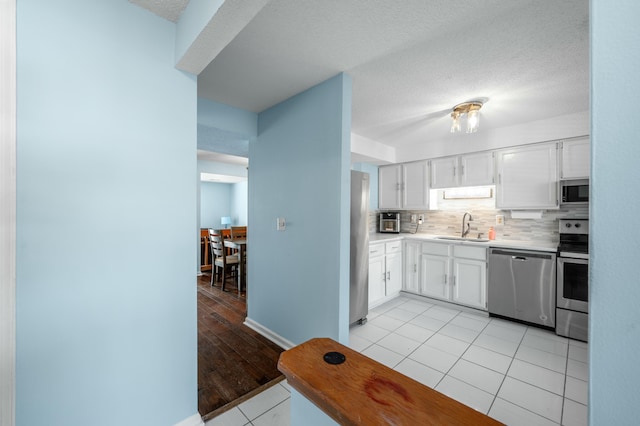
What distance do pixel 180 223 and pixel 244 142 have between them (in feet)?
6.41

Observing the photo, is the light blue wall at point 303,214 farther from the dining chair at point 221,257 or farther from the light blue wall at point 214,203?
the light blue wall at point 214,203

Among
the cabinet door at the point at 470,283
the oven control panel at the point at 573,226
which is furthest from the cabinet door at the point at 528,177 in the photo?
the cabinet door at the point at 470,283

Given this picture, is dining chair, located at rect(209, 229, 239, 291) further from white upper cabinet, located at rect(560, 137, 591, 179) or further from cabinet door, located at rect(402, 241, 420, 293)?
white upper cabinet, located at rect(560, 137, 591, 179)

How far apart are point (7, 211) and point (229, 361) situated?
6.23ft

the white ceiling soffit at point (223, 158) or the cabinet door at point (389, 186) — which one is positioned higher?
the white ceiling soffit at point (223, 158)

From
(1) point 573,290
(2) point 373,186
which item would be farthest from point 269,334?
(1) point 573,290

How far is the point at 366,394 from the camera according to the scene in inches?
25.7

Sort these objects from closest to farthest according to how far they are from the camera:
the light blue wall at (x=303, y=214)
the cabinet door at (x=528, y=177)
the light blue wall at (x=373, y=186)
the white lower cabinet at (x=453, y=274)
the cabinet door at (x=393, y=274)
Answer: the light blue wall at (x=303, y=214)
the cabinet door at (x=528, y=177)
the white lower cabinet at (x=453, y=274)
the cabinet door at (x=393, y=274)
the light blue wall at (x=373, y=186)

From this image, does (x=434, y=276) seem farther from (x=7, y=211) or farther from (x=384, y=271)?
(x=7, y=211)

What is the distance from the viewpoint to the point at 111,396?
1282mm

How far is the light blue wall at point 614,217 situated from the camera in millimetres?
337

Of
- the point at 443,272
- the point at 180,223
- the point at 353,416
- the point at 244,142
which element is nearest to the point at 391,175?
the point at 443,272

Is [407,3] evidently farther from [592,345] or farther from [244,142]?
[244,142]

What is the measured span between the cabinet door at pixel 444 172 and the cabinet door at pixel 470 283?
1177 mm
